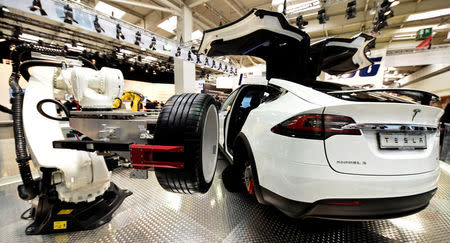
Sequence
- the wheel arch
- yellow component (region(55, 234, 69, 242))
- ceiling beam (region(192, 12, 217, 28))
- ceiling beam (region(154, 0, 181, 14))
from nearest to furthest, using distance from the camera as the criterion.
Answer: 1. the wheel arch
2. yellow component (region(55, 234, 69, 242))
3. ceiling beam (region(154, 0, 181, 14))
4. ceiling beam (region(192, 12, 217, 28))

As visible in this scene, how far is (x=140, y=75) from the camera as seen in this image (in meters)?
14.2

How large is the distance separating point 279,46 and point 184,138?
1.75 meters

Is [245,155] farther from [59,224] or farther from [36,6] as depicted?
[36,6]

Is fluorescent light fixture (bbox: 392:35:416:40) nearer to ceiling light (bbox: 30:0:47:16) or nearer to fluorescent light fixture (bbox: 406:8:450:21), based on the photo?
fluorescent light fixture (bbox: 406:8:450:21)

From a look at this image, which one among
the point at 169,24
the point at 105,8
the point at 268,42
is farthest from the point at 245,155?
the point at 169,24

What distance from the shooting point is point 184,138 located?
0.94 m

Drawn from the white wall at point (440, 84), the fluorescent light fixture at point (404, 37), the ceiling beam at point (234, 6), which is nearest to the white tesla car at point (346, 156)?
the ceiling beam at point (234, 6)

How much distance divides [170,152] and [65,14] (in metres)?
5.17

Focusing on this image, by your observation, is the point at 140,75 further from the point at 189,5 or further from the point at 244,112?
the point at 244,112

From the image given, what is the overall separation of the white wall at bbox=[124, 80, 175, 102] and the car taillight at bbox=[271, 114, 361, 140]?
1456 cm

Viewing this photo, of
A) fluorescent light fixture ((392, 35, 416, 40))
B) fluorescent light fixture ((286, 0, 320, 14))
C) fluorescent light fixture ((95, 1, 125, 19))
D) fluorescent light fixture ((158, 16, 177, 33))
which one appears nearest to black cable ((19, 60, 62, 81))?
fluorescent light fixture ((286, 0, 320, 14))

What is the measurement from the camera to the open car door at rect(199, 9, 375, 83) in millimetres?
1634

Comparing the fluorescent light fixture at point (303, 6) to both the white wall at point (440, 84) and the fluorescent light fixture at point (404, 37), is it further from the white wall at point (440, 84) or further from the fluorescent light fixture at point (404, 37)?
the white wall at point (440, 84)

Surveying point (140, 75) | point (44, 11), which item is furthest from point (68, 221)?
point (140, 75)
